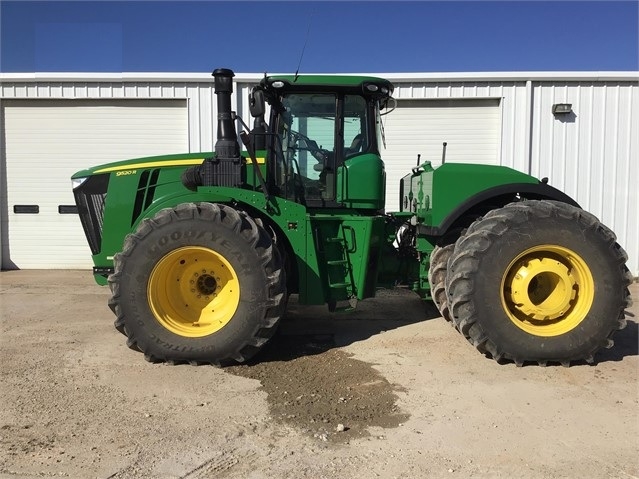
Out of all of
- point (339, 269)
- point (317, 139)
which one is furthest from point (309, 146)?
point (339, 269)

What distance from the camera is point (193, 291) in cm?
456

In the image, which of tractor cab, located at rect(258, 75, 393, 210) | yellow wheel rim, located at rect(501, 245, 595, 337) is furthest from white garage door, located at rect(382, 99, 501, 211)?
yellow wheel rim, located at rect(501, 245, 595, 337)

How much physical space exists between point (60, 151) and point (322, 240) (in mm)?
7307

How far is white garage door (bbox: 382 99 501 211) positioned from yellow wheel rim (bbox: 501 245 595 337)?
530cm

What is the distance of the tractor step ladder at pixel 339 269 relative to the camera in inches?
188

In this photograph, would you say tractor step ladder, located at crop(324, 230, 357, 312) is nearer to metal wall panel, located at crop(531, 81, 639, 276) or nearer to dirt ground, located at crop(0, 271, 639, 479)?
dirt ground, located at crop(0, 271, 639, 479)

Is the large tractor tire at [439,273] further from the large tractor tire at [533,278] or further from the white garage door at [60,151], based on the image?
the white garage door at [60,151]

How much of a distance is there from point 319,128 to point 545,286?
8.37 ft

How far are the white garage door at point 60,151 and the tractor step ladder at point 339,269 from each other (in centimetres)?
578

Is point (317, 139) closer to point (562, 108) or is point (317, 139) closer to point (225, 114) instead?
point (225, 114)

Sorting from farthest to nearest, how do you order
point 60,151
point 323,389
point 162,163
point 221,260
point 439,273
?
point 60,151 < point 162,163 < point 439,273 < point 221,260 < point 323,389

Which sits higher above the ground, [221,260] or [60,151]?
[60,151]

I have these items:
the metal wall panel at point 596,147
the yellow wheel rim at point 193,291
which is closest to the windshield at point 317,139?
the yellow wheel rim at point 193,291

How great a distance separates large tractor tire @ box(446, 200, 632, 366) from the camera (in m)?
4.23
